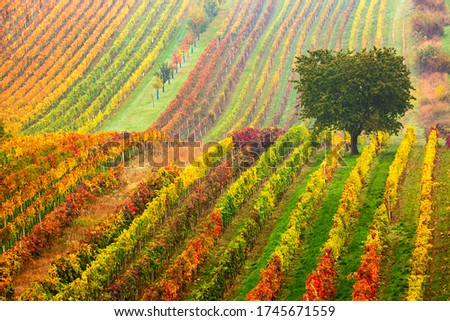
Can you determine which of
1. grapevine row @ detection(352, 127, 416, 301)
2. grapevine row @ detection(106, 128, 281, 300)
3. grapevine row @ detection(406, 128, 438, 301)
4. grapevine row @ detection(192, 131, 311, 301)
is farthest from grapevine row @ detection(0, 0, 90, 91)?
grapevine row @ detection(406, 128, 438, 301)

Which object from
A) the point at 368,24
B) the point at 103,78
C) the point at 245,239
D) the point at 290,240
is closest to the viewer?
the point at 290,240

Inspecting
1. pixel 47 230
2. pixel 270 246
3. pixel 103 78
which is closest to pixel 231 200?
pixel 270 246

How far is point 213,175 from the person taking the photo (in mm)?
48812

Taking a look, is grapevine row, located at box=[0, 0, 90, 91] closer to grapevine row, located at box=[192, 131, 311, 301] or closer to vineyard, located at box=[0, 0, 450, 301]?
vineyard, located at box=[0, 0, 450, 301]

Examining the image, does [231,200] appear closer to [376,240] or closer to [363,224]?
[363,224]

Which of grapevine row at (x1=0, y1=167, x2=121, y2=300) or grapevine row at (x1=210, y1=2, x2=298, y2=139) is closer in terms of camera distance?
grapevine row at (x1=0, y1=167, x2=121, y2=300)

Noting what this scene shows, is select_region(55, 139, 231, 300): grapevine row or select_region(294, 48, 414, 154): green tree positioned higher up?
select_region(294, 48, 414, 154): green tree

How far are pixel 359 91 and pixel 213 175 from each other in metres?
14.1

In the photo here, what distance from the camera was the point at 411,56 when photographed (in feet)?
275

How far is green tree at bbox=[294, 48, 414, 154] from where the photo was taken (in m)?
52.2

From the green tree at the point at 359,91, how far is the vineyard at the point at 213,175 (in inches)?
108

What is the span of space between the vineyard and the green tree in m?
2.74

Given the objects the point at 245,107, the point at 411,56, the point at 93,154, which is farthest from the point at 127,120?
the point at 411,56

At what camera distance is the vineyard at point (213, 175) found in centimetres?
3412
